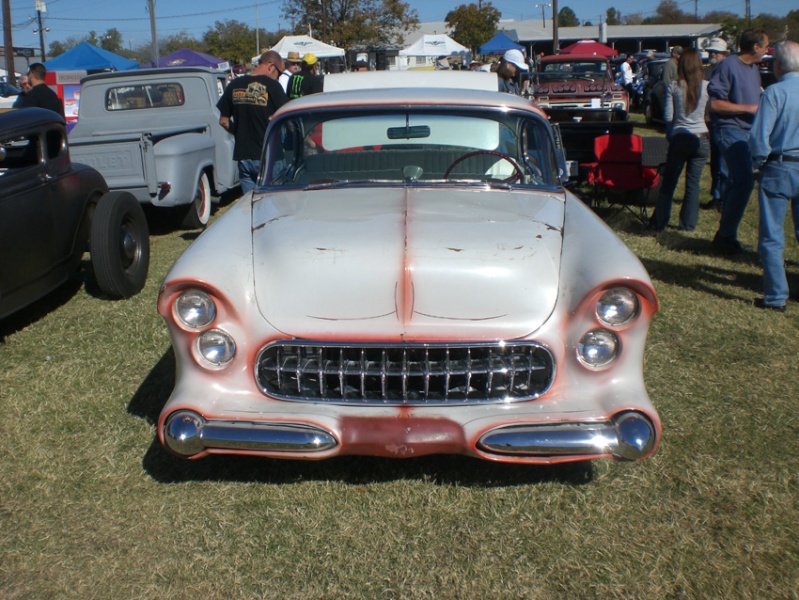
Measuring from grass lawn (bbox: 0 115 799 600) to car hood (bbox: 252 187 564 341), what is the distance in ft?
2.59

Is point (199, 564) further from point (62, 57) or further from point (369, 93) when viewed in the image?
point (62, 57)

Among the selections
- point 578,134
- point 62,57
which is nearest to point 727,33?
point 62,57

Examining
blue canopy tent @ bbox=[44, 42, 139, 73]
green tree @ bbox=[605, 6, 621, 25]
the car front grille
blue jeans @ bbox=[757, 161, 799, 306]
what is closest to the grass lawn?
the car front grille

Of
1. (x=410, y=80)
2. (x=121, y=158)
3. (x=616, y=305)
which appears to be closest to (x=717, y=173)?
(x=410, y=80)

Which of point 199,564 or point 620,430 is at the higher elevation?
point 620,430

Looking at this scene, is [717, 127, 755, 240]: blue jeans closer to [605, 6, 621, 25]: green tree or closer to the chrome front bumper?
the chrome front bumper

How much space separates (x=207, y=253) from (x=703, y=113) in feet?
18.8

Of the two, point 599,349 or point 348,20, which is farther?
point 348,20

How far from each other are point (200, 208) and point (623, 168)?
4.65m

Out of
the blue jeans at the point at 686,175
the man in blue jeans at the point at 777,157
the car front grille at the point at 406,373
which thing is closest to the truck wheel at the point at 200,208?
the blue jeans at the point at 686,175

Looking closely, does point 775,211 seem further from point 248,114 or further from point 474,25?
point 474,25

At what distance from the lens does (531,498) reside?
3.26 meters

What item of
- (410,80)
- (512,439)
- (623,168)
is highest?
(410,80)

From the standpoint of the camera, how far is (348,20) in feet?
148
